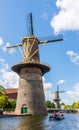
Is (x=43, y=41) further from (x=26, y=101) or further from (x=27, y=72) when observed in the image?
A: (x=26, y=101)

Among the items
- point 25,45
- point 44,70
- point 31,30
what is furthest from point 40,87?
point 31,30

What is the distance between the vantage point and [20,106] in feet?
220

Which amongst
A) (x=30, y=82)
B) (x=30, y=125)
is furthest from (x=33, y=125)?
(x=30, y=82)

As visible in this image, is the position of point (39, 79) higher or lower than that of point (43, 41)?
lower

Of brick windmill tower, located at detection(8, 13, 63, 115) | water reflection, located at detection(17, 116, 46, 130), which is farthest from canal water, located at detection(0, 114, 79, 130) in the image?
brick windmill tower, located at detection(8, 13, 63, 115)

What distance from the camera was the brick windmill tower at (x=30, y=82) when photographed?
66.4 m

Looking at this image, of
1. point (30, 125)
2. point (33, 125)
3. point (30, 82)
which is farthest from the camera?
point (30, 82)

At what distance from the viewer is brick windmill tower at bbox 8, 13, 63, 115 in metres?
66.4

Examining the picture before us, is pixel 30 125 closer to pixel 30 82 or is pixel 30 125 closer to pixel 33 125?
pixel 33 125

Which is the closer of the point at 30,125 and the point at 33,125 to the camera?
the point at 30,125

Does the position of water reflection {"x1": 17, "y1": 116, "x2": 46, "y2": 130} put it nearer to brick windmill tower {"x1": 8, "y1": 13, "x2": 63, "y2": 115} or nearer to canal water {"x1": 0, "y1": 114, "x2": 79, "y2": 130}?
canal water {"x1": 0, "y1": 114, "x2": 79, "y2": 130}

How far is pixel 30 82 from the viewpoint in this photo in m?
67.8

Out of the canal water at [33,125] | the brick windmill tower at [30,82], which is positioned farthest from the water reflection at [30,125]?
the brick windmill tower at [30,82]

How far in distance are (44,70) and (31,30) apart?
12615 mm
